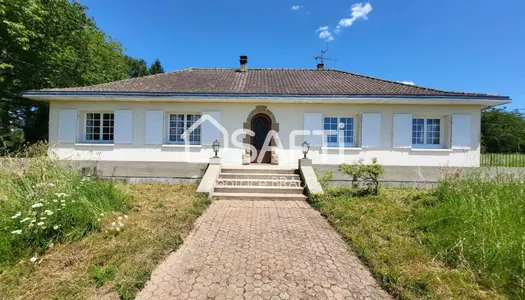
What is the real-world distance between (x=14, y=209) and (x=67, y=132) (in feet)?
21.1

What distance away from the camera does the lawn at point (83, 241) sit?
268 centimetres

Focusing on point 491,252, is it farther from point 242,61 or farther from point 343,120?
point 242,61

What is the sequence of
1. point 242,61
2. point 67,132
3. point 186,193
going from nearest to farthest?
1. point 186,193
2. point 67,132
3. point 242,61

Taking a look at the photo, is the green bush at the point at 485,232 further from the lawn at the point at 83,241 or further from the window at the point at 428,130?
the window at the point at 428,130

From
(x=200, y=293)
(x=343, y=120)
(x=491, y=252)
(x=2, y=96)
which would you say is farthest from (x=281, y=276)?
(x=2, y=96)

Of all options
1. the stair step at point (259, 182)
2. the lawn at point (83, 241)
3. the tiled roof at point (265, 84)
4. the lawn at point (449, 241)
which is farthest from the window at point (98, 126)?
the lawn at point (449, 241)

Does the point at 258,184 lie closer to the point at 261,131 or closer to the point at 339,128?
the point at 261,131

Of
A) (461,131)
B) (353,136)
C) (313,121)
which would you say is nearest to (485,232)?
(353,136)

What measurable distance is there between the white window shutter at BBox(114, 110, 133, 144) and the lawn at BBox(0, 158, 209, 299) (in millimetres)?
4342

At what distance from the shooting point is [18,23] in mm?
11344

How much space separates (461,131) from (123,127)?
13.2 m

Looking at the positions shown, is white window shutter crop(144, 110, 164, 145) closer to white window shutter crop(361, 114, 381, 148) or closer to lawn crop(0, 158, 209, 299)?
lawn crop(0, 158, 209, 299)

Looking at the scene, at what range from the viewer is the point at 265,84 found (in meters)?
10.7

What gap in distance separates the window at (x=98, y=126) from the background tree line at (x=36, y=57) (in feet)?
18.4
